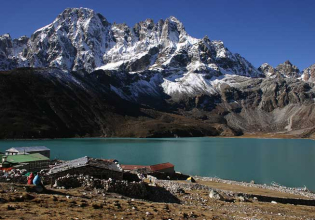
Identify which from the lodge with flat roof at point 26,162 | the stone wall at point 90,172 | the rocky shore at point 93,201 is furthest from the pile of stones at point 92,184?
the lodge with flat roof at point 26,162

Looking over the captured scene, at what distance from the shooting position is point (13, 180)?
899 inches

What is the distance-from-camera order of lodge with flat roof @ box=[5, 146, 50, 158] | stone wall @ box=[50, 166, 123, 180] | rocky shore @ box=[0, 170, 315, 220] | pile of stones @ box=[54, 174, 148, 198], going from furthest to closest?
A: 1. lodge with flat roof @ box=[5, 146, 50, 158]
2. stone wall @ box=[50, 166, 123, 180]
3. pile of stones @ box=[54, 174, 148, 198]
4. rocky shore @ box=[0, 170, 315, 220]

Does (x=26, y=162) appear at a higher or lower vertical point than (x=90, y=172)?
lower

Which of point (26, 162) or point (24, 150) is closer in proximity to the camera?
point (26, 162)

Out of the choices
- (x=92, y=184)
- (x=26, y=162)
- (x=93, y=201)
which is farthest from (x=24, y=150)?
(x=93, y=201)

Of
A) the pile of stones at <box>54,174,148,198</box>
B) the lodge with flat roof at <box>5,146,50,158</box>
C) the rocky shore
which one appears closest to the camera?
the rocky shore

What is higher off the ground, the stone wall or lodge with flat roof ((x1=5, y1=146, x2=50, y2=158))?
the stone wall

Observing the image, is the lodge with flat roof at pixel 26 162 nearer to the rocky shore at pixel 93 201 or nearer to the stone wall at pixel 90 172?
the stone wall at pixel 90 172

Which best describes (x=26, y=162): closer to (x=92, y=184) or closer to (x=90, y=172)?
(x=90, y=172)

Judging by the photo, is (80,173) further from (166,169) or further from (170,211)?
(166,169)

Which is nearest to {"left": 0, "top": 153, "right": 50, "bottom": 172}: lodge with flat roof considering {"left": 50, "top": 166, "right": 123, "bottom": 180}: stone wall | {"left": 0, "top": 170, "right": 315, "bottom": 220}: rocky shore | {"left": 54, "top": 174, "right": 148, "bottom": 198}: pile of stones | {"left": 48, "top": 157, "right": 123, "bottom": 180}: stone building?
{"left": 48, "top": 157, "right": 123, "bottom": 180}: stone building

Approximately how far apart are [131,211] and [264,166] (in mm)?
80173

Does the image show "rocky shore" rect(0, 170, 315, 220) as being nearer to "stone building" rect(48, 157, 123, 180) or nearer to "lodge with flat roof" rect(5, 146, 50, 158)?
"stone building" rect(48, 157, 123, 180)

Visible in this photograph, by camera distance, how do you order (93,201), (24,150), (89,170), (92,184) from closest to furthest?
1. (93,201)
2. (92,184)
3. (89,170)
4. (24,150)
